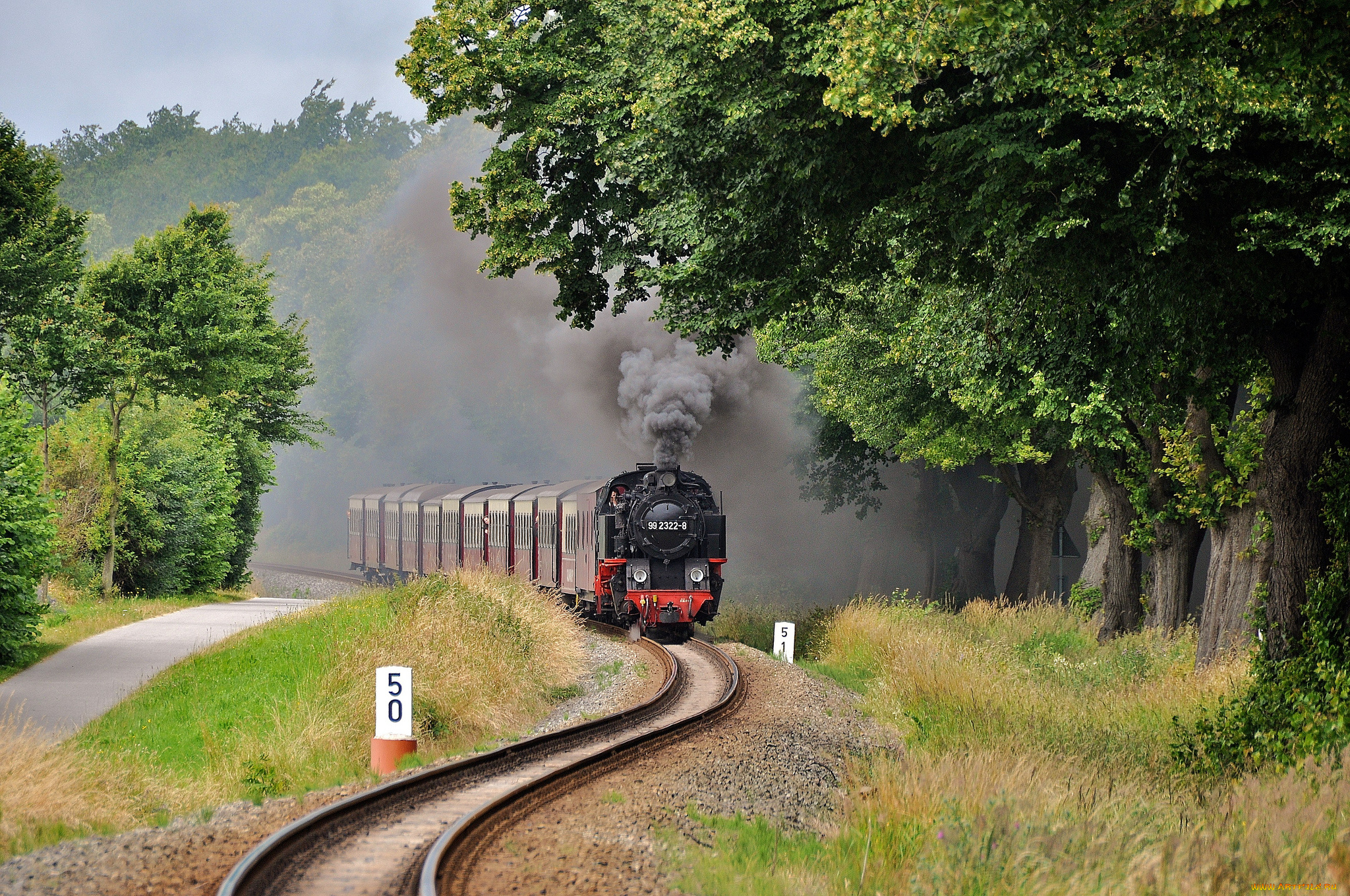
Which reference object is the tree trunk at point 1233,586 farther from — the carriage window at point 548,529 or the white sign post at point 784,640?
the carriage window at point 548,529

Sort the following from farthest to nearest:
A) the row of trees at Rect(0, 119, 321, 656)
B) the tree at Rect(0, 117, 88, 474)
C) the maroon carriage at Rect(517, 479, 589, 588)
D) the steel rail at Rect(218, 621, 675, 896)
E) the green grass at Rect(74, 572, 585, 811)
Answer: the maroon carriage at Rect(517, 479, 589, 588) → the row of trees at Rect(0, 119, 321, 656) → the tree at Rect(0, 117, 88, 474) → the green grass at Rect(74, 572, 585, 811) → the steel rail at Rect(218, 621, 675, 896)

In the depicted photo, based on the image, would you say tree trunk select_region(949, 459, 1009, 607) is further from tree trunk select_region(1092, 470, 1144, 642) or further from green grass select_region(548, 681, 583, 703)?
green grass select_region(548, 681, 583, 703)

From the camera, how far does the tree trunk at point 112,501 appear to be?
81.7ft

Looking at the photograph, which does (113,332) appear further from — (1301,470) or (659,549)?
(1301,470)

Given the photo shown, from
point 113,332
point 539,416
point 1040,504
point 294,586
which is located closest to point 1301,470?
point 1040,504

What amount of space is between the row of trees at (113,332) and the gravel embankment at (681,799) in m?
13.4

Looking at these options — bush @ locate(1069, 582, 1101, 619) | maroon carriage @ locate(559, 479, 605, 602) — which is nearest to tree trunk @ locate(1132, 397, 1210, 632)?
bush @ locate(1069, 582, 1101, 619)

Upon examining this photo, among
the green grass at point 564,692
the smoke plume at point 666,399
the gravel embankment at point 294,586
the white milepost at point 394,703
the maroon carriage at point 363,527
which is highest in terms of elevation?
the smoke plume at point 666,399

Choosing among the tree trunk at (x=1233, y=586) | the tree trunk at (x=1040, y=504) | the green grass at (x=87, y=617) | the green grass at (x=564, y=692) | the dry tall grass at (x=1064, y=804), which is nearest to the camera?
the dry tall grass at (x=1064, y=804)

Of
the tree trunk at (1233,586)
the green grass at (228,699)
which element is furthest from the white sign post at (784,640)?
the tree trunk at (1233,586)

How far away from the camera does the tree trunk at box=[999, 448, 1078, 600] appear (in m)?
27.6

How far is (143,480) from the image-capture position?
27766 millimetres

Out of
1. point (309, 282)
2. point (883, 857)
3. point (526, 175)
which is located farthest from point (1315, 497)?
point (309, 282)

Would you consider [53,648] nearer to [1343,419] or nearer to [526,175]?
[526,175]
